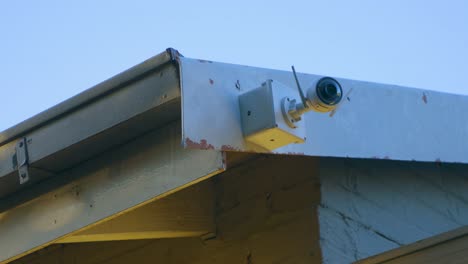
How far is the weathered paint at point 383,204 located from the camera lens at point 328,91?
73cm

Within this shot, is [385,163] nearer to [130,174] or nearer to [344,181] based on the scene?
[344,181]

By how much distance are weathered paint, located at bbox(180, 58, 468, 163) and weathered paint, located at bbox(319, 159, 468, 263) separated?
0.26 m

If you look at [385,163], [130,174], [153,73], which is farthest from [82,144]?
[385,163]

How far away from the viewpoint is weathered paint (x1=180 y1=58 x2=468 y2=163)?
271cm

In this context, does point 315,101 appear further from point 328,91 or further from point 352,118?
point 352,118

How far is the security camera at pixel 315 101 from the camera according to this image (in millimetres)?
2678

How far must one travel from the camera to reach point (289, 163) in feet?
11.4

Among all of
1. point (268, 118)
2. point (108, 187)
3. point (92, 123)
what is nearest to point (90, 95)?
point (92, 123)

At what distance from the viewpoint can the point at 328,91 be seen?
2703mm

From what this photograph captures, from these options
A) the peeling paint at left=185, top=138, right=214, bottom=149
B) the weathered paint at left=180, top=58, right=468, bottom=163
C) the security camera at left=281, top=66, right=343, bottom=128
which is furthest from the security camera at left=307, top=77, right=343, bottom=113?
the peeling paint at left=185, top=138, right=214, bottom=149

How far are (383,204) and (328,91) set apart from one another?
1043 millimetres

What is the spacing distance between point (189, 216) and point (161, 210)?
0.43ft

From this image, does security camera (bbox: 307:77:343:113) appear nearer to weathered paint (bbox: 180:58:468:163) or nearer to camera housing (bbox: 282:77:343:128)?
camera housing (bbox: 282:77:343:128)

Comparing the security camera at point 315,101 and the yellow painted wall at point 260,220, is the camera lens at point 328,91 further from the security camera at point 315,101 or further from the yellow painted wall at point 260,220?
the yellow painted wall at point 260,220
